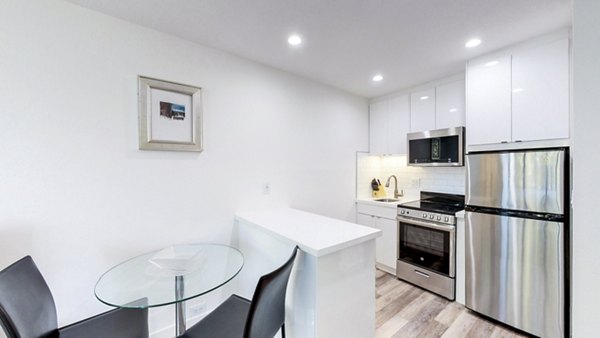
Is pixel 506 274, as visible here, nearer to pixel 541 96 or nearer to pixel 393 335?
pixel 393 335

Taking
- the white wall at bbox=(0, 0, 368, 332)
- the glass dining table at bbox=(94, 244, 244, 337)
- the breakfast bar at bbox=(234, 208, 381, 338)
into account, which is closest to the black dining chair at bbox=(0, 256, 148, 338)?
the glass dining table at bbox=(94, 244, 244, 337)

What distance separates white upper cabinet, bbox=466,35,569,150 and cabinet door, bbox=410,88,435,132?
0.57 m

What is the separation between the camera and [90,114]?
1.61 metres

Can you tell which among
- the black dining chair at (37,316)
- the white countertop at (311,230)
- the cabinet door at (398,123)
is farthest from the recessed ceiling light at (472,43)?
the black dining chair at (37,316)

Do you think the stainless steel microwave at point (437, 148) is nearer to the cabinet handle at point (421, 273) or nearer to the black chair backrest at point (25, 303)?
the cabinet handle at point (421, 273)

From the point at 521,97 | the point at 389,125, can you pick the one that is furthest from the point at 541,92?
the point at 389,125

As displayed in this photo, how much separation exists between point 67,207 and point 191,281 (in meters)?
1.00

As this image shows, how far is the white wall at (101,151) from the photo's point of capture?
142cm

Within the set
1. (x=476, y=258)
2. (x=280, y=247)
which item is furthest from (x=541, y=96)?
(x=280, y=247)

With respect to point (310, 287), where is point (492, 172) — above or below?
above

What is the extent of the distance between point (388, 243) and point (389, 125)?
1.66 m

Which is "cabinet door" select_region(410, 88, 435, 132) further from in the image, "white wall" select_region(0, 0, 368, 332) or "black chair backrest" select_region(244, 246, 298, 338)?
"black chair backrest" select_region(244, 246, 298, 338)

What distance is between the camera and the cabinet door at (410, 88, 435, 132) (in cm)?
292

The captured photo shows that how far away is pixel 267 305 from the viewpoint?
1151 millimetres
